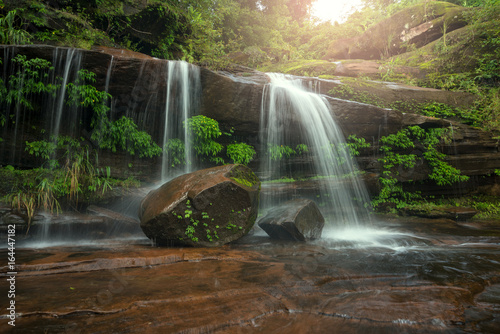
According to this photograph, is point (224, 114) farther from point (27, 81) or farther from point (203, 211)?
point (27, 81)

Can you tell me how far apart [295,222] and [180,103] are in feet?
17.2

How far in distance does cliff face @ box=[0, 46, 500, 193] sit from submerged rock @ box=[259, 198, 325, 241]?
2931 millimetres

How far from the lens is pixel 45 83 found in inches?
271

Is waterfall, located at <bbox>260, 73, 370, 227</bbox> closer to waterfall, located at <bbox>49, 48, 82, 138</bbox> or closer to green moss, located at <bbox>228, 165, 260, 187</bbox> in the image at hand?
green moss, located at <bbox>228, 165, 260, 187</bbox>

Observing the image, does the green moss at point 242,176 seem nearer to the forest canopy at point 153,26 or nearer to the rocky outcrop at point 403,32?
the forest canopy at point 153,26

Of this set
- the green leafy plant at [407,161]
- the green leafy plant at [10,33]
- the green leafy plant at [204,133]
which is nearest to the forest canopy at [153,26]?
the green leafy plant at [10,33]

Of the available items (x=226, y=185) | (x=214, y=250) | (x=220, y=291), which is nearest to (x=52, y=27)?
(x=226, y=185)

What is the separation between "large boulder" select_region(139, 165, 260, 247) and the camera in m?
5.05

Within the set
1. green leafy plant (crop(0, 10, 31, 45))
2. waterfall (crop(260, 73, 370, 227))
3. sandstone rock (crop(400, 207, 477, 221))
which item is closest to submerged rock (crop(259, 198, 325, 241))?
waterfall (crop(260, 73, 370, 227))

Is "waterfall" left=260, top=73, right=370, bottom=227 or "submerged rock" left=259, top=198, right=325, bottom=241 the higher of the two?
"waterfall" left=260, top=73, right=370, bottom=227

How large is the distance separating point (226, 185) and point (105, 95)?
16.1 ft

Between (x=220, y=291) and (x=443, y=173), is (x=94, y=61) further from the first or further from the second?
(x=443, y=173)

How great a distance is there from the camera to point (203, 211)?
518cm

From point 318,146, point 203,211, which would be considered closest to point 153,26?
point 318,146
